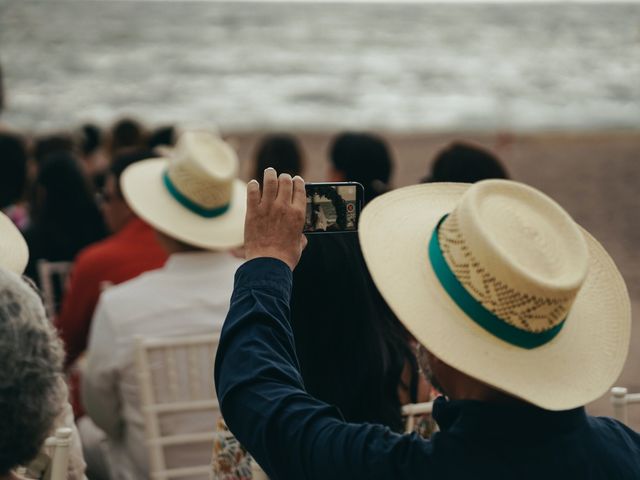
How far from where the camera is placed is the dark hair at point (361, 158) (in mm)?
5082

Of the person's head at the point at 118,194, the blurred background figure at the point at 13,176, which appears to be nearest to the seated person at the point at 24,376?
the person's head at the point at 118,194

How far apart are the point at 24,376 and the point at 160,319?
193 centimetres

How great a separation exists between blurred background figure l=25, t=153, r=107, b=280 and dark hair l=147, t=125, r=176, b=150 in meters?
1.90

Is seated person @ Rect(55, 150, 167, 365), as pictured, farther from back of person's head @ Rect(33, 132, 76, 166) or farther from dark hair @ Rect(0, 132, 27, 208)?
back of person's head @ Rect(33, 132, 76, 166)

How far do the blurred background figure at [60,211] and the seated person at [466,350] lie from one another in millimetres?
3706

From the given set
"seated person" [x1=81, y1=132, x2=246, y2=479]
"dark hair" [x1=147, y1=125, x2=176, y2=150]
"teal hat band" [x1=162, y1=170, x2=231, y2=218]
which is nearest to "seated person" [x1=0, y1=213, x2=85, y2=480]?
"seated person" [x1=81, y1=132, x2=246, y2=479]

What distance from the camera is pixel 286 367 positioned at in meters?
1.73

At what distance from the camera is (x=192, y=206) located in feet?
13.4

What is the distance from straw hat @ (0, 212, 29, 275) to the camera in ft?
7.49

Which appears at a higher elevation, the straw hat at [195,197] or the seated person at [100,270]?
the straw hat at [195,197]

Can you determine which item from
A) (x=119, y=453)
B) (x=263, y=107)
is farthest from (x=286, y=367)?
(x=263, y=107)

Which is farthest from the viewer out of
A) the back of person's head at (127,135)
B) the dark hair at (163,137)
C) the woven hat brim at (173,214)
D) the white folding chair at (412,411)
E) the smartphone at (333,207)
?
the back of person's head at (127,135)

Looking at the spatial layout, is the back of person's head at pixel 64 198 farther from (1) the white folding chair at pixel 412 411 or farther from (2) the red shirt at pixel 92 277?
(1) the white folding chair at pixel 412 411

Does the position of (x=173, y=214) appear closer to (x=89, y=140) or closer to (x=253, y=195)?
(x=253, y=195)
